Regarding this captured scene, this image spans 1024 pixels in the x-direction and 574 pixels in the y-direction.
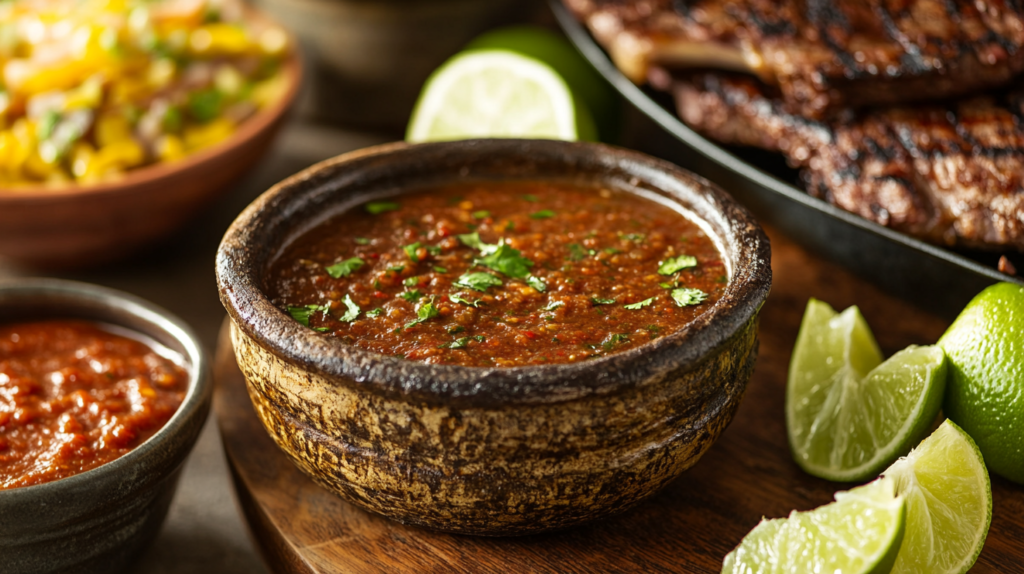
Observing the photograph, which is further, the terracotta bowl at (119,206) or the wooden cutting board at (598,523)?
the terracotta bowl at (119,206)

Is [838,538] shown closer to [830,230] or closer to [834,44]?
[830,230]

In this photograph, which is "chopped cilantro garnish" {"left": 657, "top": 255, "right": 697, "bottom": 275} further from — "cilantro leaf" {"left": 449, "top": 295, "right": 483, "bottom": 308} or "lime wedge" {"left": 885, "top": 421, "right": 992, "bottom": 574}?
"lime wedge" {"left": 885, "top": 421, "right": 992, "bottom": 574}

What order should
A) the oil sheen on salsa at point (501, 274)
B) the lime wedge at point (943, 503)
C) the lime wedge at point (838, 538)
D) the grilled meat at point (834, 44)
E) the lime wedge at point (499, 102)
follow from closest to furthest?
the lime wedge at point (838, 538) < the lime wedge at point (943, 503) < the oil sheen on salsa at point (501, 274) < the grilled meat at point (834, 44) < the lime wedge at point (499, 102)

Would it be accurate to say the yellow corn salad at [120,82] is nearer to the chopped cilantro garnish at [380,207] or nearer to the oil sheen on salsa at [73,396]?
the oil sheen on salsa at [73,396]

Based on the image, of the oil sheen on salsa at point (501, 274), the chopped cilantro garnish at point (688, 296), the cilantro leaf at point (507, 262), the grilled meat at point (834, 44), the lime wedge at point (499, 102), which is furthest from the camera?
the lime wedge at point (499, 102)

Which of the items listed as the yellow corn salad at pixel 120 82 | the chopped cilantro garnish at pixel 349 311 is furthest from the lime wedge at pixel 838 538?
the yellow corn salad at pixel 120 82

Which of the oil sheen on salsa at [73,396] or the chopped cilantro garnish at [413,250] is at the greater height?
the chopped cilantro garnish at [413,250]

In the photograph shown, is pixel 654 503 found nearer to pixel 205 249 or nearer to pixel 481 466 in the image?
pixel 481 466
